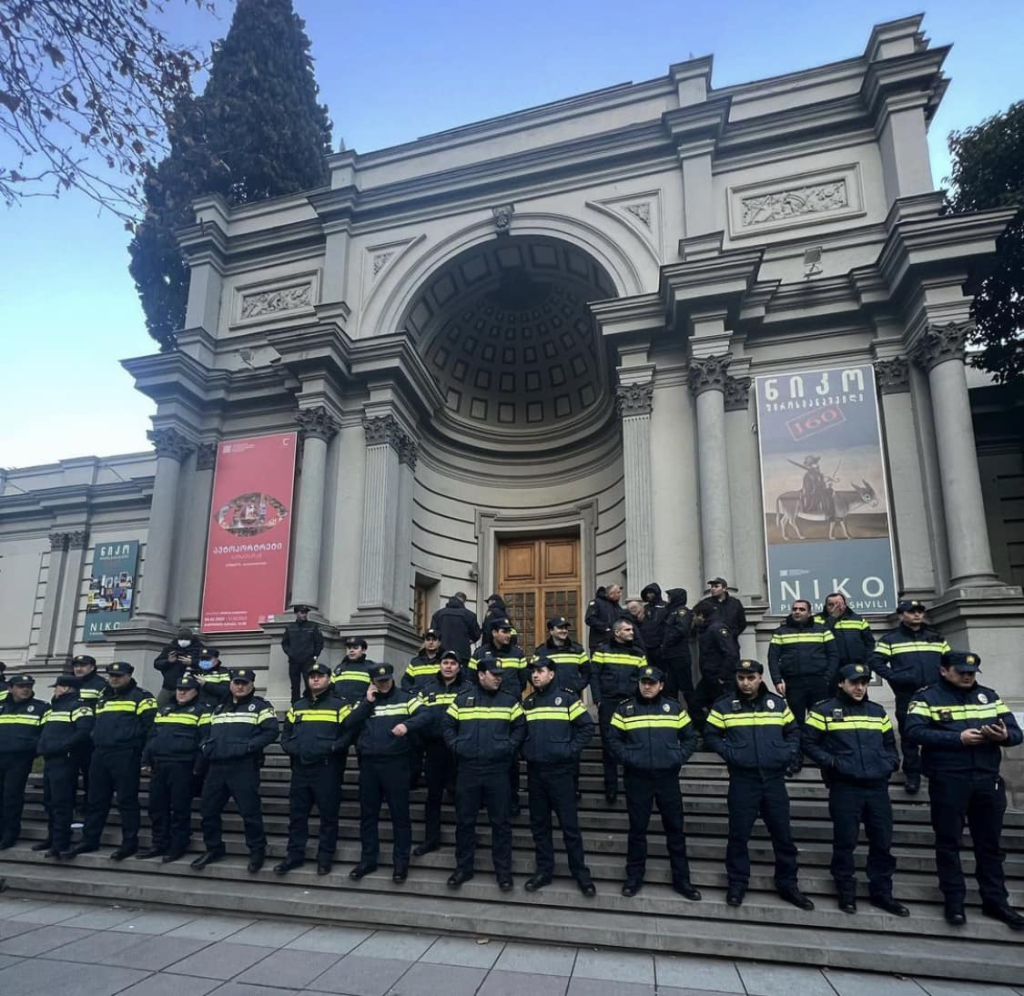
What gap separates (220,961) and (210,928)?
0.78 meters

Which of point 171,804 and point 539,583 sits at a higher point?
point 539,583

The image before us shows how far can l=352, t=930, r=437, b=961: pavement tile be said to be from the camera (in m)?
4.94

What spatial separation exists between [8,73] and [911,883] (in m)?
8.14

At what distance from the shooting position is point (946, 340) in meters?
10.2

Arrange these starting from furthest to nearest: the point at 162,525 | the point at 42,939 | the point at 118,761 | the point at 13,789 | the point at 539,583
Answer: the point at 539,583 < the point at 162,525 < the point at 13,789 < the point at 118,761 < the point at 42,939

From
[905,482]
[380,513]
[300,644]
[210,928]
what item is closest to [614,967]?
[210,928]

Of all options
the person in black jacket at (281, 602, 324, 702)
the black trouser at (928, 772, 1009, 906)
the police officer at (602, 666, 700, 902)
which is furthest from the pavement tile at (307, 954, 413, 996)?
the person in black jacket at (281, 602, 324, 702)

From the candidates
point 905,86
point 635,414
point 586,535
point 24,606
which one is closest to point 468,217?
point 635,414

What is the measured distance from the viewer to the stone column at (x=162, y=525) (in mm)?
13117

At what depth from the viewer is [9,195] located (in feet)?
14.3

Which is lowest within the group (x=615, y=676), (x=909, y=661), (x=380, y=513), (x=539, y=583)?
(x=615, y=676)

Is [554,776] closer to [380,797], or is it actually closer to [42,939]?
[380,797]

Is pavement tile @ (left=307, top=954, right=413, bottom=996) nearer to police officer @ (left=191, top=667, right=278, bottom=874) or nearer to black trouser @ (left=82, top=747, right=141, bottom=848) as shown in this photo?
police officer @ (left=191, top=667, right=278, bottom=874)

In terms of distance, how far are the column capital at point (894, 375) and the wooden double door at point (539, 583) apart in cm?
652
